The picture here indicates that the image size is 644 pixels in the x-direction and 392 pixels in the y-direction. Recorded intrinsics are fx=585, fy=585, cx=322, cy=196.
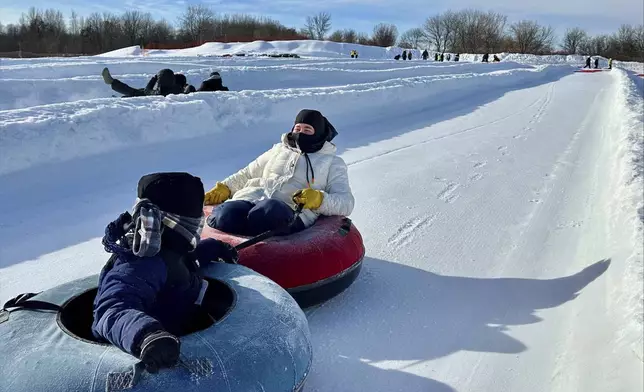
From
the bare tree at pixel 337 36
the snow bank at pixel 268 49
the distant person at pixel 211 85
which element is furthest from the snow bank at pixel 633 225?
the bare tree at pixel 337 36

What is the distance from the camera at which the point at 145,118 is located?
7.39 metres

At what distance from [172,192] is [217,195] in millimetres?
1754

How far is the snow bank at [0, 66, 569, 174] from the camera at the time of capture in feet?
19.6

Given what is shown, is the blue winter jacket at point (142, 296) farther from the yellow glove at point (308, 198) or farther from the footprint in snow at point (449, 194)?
the footprint in snow at point (449, 194)

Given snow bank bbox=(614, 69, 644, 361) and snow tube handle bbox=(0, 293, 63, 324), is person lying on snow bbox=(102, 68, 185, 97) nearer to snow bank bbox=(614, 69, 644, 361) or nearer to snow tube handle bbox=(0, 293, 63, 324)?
snow bank bbox=(614, 69, 644, 361)

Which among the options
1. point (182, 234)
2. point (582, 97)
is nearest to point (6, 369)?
point (182, 234)

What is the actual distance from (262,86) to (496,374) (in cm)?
1425

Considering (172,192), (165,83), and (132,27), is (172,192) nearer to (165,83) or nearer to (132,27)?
(165,83)

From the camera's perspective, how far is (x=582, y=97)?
1672 centimetres

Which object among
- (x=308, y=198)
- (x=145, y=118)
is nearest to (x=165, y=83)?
(x=145, y=118)

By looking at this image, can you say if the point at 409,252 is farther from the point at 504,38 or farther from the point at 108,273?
the point at 504,38

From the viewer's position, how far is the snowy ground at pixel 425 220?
9.64ft


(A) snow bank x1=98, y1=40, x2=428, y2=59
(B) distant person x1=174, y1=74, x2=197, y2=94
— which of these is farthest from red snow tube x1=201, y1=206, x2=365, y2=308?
(A) snow bank x1=98, y1=40, x2=428, y2=59

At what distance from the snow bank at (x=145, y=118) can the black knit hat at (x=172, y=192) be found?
4057mm
